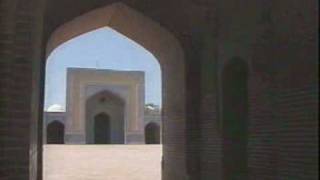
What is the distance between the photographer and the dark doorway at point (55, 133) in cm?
2845

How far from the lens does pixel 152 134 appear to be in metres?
30.8

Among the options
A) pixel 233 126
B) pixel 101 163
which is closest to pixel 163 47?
pixel 233 126

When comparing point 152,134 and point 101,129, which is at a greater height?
point 101,129

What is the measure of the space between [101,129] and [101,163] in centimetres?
1246

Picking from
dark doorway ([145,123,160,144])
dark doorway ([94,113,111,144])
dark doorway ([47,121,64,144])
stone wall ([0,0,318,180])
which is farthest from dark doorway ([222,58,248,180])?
dark doorway ([145,123,160,144])

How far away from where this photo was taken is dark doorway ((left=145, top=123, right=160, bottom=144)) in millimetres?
30469

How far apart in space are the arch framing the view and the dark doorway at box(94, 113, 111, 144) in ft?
57.8

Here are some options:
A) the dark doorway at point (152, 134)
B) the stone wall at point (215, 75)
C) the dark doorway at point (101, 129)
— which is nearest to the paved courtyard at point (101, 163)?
the stone wall at point (215, 75)

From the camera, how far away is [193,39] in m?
7.67

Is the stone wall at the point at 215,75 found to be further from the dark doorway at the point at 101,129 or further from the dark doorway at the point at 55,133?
the dark doorway at the point at 55,133

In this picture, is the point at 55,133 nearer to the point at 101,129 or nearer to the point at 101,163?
the point at 101,129

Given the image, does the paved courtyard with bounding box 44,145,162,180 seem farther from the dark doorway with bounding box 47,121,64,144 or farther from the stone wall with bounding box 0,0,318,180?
the dark doorway with bounding box 47,121,64,144

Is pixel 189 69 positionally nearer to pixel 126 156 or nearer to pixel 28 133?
pixel 28 133

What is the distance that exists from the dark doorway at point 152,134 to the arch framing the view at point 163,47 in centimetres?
2137
